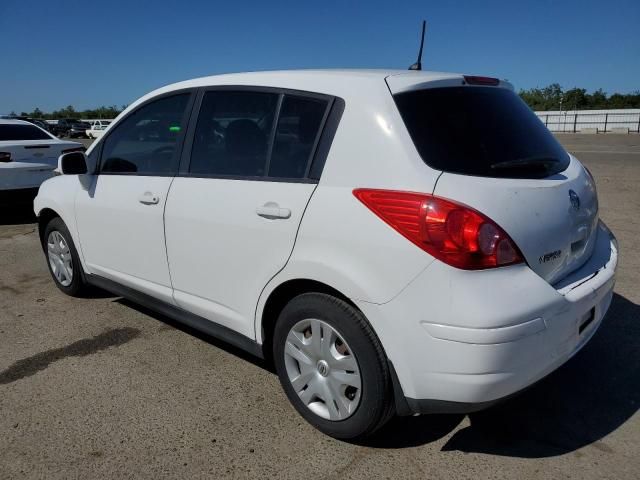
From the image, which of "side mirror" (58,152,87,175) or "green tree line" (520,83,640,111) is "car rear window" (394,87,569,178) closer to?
"side mirror" (58,152,87,175)

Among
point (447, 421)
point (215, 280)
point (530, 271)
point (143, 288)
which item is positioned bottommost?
point (447, 421)

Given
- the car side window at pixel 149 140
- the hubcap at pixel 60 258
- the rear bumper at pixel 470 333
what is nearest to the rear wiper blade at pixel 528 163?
the rear bumper at pixel 470 333

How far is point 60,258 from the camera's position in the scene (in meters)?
4.77

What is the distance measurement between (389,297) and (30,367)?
8.49ft

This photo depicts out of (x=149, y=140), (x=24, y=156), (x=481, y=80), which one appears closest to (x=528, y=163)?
(x=481, y=80)

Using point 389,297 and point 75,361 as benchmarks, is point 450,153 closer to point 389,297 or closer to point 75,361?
point 389,297

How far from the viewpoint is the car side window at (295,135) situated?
A: 268 cm

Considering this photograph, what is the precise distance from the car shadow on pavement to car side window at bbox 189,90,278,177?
60.8 inches

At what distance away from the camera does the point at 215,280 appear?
122 inches

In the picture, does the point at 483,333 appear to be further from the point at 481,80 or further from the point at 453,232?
the point at 481,80

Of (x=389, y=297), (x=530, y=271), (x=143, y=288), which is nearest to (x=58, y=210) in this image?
(x=143, y=288)

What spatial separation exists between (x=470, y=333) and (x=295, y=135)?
1.31 metres

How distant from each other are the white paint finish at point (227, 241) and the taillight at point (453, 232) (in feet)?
1.80

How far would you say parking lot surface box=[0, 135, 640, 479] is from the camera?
2508mm
